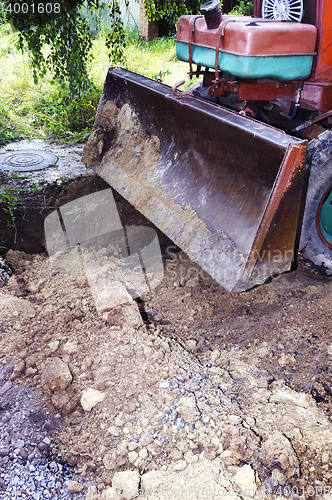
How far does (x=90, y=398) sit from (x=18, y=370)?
0.47 metres

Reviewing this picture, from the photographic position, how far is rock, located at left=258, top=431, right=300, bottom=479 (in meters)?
1.51

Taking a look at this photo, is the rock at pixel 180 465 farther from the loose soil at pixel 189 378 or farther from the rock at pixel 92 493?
the rock at pixel 92 493

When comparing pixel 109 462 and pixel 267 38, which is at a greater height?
pixel 267 38

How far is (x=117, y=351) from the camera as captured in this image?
2.07 m

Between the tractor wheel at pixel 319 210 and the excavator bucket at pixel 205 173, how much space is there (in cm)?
48

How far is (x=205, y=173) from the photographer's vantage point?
8.46 ft

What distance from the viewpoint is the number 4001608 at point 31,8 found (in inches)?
158

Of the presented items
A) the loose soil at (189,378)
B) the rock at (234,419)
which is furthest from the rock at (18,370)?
the rock at (234,419)

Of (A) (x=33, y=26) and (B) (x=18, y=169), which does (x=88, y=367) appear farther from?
(A) (x=33, y=26)

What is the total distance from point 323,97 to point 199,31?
97 centimetres

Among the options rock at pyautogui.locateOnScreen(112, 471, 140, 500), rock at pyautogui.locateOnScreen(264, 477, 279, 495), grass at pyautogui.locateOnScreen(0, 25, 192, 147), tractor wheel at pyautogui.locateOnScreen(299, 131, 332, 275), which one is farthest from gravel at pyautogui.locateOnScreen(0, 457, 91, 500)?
grass at pyautogui.locateOnScreen(0, 25, 192, 147)

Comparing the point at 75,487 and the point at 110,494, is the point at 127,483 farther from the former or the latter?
the point at 75,487

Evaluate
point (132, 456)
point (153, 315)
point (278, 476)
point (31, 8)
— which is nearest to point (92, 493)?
point (132, 456)

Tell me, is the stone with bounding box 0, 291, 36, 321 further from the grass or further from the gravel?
the grass
